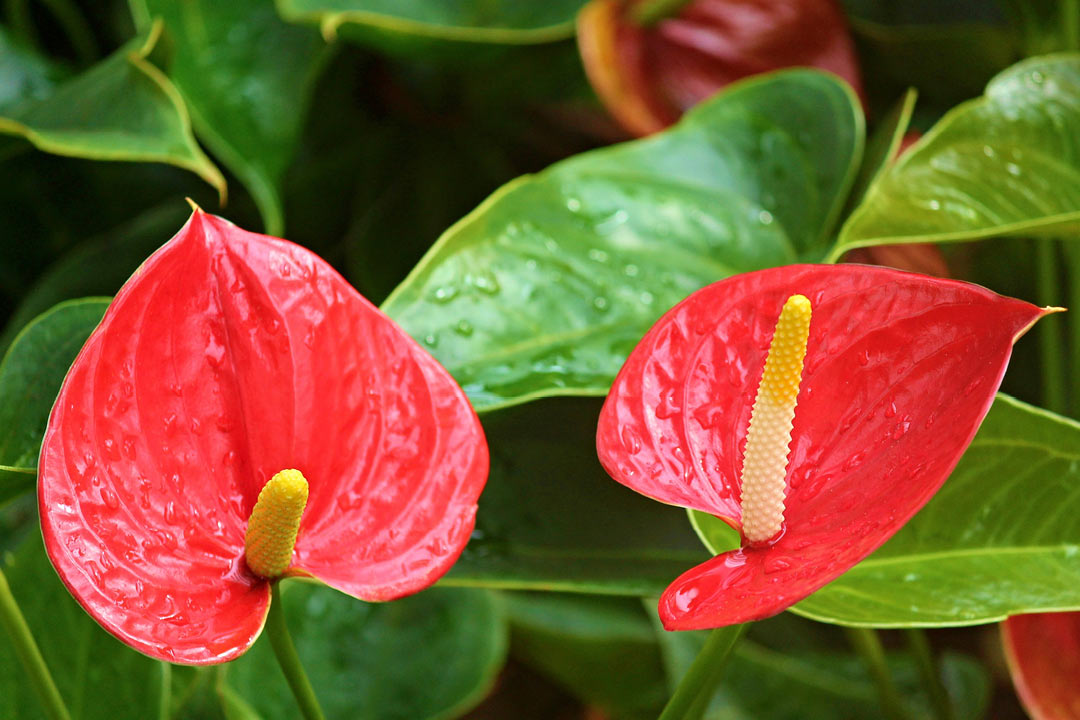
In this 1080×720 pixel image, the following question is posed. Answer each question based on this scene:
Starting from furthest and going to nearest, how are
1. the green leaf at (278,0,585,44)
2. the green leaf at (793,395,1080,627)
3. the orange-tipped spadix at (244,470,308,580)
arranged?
the green leaf at (278,0,585,44) < the green leaf at (793,395,1080,627) < the orange-tipped spadix at (244,470,308,580)

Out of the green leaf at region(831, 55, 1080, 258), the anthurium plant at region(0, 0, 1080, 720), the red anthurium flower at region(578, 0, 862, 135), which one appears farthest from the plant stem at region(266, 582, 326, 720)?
the red anthurium flower at region(578, 0, 862, 135)

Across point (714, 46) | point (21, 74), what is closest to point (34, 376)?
point (21, 74)

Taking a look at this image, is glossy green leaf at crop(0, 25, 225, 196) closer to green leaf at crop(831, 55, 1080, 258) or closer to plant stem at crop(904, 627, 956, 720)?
green leaf at crop(831, 55, 1080, 258)

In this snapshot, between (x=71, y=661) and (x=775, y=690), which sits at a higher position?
(x=71, y=661)

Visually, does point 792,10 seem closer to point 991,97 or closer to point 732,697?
point 991,97

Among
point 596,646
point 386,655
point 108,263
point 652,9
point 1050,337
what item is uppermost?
point 652,9

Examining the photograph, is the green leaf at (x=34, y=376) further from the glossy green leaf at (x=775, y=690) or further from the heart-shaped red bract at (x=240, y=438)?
the glossy green leaf at (x=775, y=690)

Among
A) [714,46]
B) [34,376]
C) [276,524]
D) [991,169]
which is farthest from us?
[714,46]

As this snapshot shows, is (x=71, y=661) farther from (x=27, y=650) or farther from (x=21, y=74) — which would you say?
(x=21, y=74)
